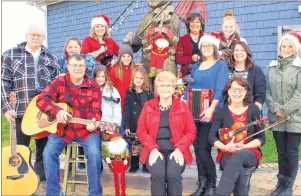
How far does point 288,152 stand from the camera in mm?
3713

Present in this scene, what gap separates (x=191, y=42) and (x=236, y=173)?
6.18ft

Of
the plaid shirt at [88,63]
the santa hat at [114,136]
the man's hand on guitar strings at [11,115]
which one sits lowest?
the santa hat at [114,136]

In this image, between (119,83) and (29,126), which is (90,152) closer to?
(29,126)

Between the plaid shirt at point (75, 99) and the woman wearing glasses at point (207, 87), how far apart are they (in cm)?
101

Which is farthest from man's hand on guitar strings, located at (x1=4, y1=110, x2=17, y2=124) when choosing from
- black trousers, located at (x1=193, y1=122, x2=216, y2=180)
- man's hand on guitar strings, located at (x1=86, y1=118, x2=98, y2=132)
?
black trousers, located at (x1=193, y1=122, x2=216, y2=180)

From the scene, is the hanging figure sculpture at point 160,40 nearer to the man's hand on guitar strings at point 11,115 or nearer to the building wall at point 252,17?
the man's hand on guitar strings at point 11,115

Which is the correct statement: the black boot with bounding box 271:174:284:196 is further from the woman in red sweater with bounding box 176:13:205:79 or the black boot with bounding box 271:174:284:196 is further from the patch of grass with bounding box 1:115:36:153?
the patch of grass with bounding box 1:115:36:153

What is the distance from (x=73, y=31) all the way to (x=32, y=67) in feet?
26.2

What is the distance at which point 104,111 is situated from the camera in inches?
155

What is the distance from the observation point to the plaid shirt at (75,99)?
3643mm

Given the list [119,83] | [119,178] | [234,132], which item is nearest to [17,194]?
[119,178]

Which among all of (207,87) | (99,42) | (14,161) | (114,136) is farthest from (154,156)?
(99,42)

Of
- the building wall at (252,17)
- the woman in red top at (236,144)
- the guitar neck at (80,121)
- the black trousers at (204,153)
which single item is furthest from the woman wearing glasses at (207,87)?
the building wall at (252,17)

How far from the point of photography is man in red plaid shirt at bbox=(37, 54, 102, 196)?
3.55 meters
